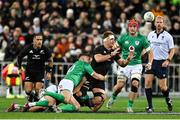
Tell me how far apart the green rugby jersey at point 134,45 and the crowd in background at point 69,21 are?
812cm

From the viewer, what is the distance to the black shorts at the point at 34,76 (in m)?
22.3

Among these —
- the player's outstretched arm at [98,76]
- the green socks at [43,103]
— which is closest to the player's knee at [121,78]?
the player's outstretched arm at [98,76]

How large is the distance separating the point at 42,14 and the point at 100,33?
98.8 inches

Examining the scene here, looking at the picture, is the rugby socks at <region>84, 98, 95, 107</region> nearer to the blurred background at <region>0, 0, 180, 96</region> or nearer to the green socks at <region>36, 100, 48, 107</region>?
the green socks at <region>36, 100, 48, 107</region>

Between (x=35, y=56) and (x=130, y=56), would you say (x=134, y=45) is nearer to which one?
(x=130, y=56)

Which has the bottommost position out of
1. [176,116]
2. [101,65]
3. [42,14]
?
[176,116]

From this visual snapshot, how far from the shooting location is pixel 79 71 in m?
19.8

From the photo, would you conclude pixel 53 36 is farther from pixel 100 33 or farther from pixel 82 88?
pixel 82 88

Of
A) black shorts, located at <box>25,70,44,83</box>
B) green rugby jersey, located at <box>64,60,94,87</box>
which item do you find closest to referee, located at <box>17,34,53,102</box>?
black shorts, located at <box>25,70,44,83</box>

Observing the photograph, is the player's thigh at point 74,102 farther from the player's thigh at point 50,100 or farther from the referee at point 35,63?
the referee at point 35,63

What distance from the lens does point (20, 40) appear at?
96.6 ft

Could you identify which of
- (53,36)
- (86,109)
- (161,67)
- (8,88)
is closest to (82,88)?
(86,109)

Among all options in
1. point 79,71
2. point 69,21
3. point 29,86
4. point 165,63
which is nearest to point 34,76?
point 29,86

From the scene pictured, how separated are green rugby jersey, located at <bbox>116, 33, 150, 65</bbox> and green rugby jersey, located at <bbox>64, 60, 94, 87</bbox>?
59.2 inches
